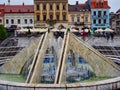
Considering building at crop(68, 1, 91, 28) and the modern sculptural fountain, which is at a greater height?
building at crop(68, 1, 91, 28)

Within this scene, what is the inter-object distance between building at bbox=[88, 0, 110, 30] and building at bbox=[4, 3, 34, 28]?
12732 mm

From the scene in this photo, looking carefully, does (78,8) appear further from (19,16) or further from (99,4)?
(19,16)

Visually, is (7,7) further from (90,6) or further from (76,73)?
(76,73)

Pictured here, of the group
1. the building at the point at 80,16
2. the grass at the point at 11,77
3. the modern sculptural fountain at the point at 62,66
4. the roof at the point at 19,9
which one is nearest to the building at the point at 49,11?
the building at the point at 80,16

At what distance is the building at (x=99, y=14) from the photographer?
216ft

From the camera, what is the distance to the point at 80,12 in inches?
2537

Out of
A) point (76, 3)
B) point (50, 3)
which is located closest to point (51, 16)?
point (50, 3)

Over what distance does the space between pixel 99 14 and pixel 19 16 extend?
16.7m

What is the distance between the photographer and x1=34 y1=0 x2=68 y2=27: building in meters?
63.4

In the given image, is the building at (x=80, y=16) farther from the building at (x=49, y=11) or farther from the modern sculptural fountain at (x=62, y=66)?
the modern sculptural fountain at (x=62, y=66)

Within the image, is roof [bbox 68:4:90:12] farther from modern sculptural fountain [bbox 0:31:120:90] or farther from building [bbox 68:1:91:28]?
modern sculptural fountain [bbox 0:31:120:90]

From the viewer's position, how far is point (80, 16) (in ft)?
213

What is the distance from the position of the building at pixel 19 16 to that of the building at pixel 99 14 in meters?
12.7

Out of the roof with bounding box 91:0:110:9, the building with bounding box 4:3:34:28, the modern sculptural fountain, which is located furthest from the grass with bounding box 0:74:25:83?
the roof with bounding box 91:0:110:9
